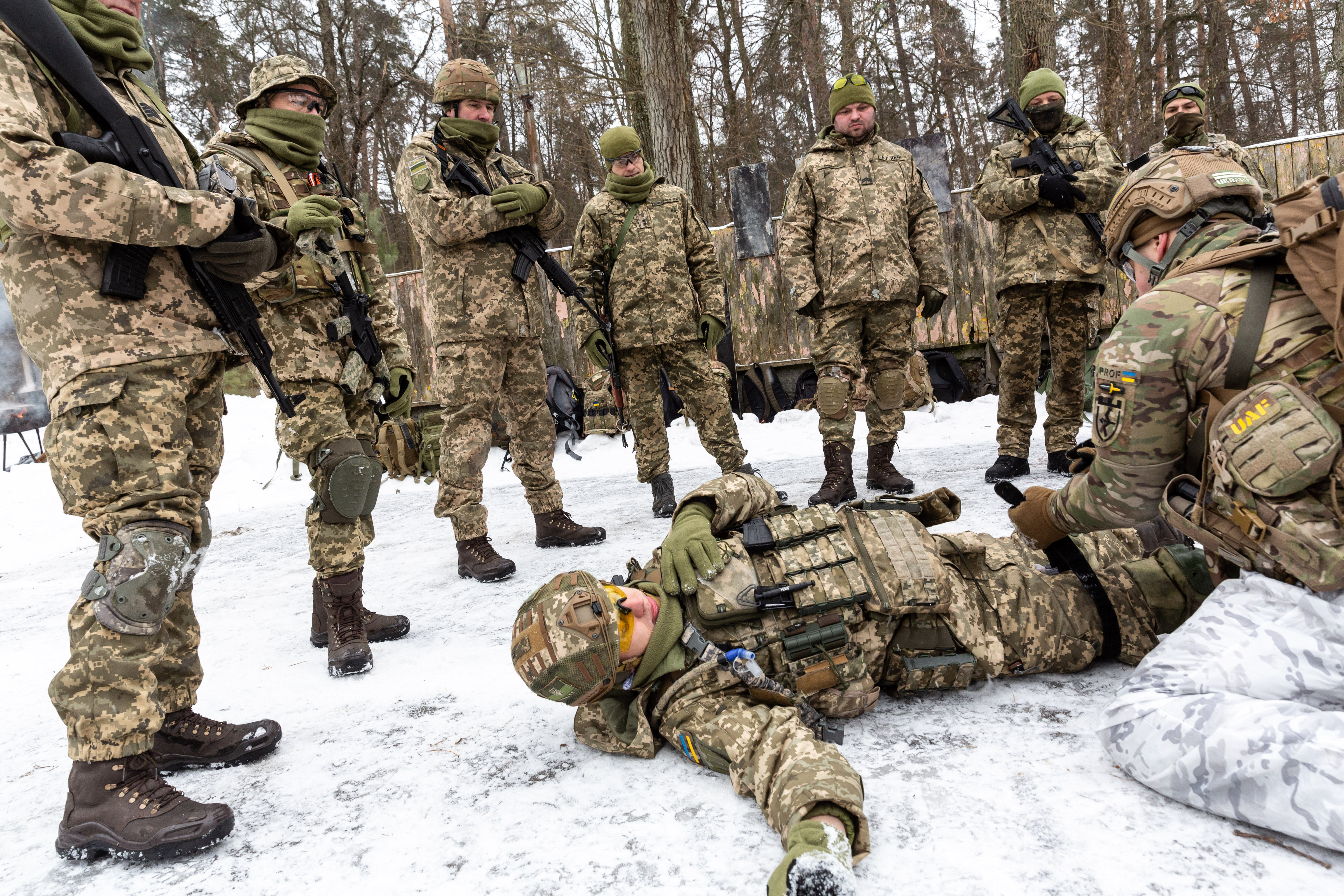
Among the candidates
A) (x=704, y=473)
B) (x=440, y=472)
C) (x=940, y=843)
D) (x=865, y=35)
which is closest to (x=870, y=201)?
(x=704, y=473)

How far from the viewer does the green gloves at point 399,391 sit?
334 cm

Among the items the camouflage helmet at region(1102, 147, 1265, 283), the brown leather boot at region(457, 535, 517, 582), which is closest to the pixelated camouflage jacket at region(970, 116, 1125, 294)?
the camouflage helmet at region(1102, 147, 1265, 283)

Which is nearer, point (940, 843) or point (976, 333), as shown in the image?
point (940, 843)

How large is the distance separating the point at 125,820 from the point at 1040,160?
4.94 meters

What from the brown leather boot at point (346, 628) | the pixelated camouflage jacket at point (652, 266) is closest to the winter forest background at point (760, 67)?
the pixelated camouflage jacket at point (652, 266)

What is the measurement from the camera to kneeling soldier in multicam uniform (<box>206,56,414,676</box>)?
291 cm

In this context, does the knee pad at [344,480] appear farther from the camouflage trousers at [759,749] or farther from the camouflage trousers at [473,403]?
the camouflage trousers at [759,749]

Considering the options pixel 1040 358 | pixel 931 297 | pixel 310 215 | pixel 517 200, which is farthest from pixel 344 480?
pixel 1040 358

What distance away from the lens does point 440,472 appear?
392cm

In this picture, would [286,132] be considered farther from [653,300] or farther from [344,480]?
[653,300]

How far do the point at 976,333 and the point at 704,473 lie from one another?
355 cm

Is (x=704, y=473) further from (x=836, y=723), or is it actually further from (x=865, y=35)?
(x=865, y=35)

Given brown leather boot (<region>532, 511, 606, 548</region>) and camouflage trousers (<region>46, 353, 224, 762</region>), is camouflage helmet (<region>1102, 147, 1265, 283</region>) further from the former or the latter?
brown leather boot (<region>532, 511, 606, 548</region>)

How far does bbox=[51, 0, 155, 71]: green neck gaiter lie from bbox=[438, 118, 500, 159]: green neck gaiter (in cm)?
187
